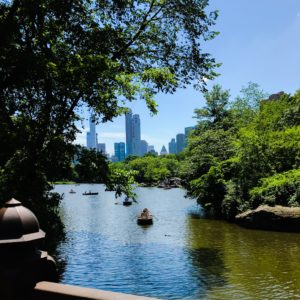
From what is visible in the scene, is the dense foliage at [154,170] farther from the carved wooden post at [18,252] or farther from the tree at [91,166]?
the carved wooden post at [18,252]

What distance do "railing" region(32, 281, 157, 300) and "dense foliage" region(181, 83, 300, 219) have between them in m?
30.6

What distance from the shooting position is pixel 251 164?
37219 millimetres

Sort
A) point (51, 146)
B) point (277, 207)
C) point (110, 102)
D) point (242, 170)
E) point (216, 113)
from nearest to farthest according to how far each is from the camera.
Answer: point (51, 146) < point (110, 102) < point (277, 207) < point (242, 170) < point (216, 113)

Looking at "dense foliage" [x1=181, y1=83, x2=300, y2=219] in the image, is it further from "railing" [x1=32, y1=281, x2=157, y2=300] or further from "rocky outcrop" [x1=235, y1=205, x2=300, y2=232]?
"railing" [x1=32, y1=281, x2=157, y2=300]

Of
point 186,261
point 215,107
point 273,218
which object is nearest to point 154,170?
point 215,107

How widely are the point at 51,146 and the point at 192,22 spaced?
10201 mm

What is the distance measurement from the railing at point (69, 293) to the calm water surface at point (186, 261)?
1310 cm

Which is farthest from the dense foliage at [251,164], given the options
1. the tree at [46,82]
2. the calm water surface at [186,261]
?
the tree at [46,82]

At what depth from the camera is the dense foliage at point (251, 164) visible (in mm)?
33812

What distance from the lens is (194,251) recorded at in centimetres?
2383

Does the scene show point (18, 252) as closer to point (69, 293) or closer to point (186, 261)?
point (69, 293)

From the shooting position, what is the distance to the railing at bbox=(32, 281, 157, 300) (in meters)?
2.54

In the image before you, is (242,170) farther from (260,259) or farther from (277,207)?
(260,259)

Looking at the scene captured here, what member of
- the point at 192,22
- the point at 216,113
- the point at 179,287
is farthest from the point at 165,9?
the point at 216,113
